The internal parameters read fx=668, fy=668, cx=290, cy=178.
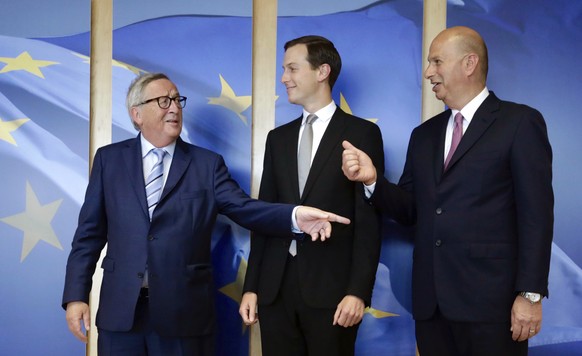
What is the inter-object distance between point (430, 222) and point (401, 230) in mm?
732

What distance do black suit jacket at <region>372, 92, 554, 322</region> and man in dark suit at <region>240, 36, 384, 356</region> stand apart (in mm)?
244

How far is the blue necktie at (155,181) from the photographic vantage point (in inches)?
109

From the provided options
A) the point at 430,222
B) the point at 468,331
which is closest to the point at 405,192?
the point at 430,222

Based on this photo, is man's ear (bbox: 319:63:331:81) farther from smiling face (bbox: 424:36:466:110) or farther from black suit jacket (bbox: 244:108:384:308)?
smiling face (bbox: 424:36:466:110)

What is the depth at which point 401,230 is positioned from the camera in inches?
131

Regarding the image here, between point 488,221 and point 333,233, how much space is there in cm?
63

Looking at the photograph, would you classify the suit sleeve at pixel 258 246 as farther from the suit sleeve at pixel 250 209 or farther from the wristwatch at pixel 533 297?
the wristwatch at pixel 533 297

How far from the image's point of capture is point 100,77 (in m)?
3.51

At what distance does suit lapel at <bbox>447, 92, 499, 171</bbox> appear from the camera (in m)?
2.55

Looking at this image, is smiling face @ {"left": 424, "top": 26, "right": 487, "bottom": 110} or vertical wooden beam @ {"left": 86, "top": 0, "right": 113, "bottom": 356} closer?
smiling face @ {"left": 424, "top": 26, "right": 487, "bottom": 110}

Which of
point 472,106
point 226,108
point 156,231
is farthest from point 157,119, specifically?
point 472,106

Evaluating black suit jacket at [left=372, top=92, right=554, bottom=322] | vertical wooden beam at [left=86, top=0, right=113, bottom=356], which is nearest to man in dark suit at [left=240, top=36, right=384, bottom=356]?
black suit jacket at [left=372, top=92, right=554, bottom=322]

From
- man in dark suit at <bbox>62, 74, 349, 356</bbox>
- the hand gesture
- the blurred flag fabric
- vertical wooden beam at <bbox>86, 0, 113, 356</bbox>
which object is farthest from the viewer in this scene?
vertical wooden beam at <bbox>86, 0, 113, 356</bbox>

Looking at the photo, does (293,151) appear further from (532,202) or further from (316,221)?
(532,202)
